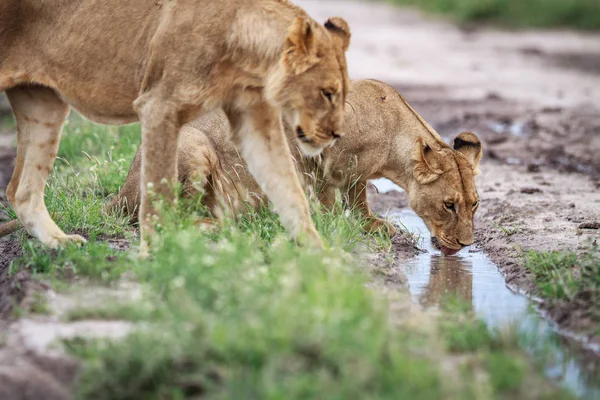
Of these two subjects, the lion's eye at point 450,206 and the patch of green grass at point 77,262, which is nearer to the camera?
the patch of green grass at point 77,262

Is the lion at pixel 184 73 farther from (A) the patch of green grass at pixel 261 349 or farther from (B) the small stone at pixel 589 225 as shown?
(B) the small stone at pixel 589 225

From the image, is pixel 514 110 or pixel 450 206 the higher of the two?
pixel 450 206

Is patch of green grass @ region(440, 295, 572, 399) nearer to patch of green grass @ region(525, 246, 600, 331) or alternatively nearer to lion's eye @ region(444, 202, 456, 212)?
patch of green grass @ region(525, 246, 600, 331)

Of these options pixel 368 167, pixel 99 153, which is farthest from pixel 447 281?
pixel 99 153

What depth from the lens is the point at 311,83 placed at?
4770 mm

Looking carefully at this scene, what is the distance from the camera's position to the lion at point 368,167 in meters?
6.26

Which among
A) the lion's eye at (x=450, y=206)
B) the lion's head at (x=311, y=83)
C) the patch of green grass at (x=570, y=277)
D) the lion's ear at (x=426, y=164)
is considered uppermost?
the lion's head at (x=311, y=83)

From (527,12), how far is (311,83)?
706 inches

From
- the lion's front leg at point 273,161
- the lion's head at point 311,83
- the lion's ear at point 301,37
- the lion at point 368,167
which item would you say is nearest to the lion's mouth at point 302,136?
the lion's head at point 311,83

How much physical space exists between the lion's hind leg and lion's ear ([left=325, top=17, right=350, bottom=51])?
1509mm

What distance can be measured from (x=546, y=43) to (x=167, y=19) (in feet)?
48.3

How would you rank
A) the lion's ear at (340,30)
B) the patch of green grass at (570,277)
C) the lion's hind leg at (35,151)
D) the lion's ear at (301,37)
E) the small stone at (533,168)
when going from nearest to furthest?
the lion's ear at (301,37)
the patch of green grass at (570,277)
the lion's ear at (340,30)
the lion's hind leg at (35,151)
the small stone at (533,168)

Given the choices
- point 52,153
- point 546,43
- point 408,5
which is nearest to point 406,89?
point 546,43

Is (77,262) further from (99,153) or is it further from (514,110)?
(514,110)
